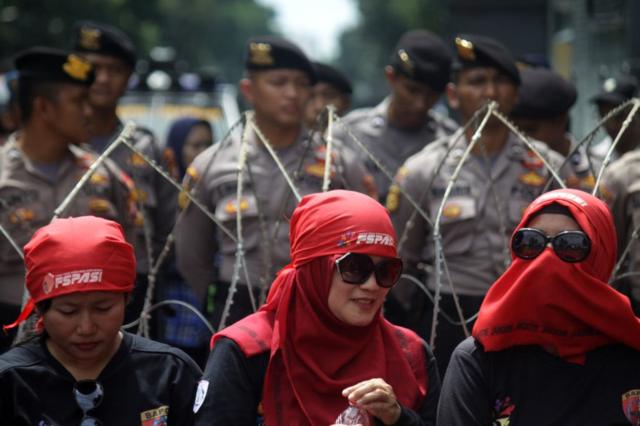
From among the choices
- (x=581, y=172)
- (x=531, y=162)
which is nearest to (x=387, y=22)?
(x=581, y=172)

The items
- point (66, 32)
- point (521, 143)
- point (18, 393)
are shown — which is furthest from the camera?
point (66, 32)

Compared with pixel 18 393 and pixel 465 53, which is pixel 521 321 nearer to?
pixel 18 393

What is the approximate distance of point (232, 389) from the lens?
332 centimetres

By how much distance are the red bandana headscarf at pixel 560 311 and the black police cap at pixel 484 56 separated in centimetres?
252

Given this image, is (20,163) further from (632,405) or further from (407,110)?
(632,405)

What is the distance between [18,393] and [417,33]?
15.2 ft

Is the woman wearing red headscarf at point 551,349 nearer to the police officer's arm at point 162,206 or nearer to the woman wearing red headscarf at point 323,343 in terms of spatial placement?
the woman wearing red headscarf at point 323,343

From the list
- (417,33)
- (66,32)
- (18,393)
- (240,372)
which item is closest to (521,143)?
(417,33)

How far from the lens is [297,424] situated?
3.29m

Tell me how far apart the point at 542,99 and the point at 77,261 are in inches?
153

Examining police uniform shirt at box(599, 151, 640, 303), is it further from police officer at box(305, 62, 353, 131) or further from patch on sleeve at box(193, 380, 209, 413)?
police officer at box(305, 62, 353, 131)

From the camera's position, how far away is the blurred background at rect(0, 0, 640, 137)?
40.9ft

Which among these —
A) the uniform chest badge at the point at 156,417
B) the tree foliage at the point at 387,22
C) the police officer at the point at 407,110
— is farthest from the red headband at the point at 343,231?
the tree foliage at the point at 387,22

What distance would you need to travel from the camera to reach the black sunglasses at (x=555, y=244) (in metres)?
3.22
